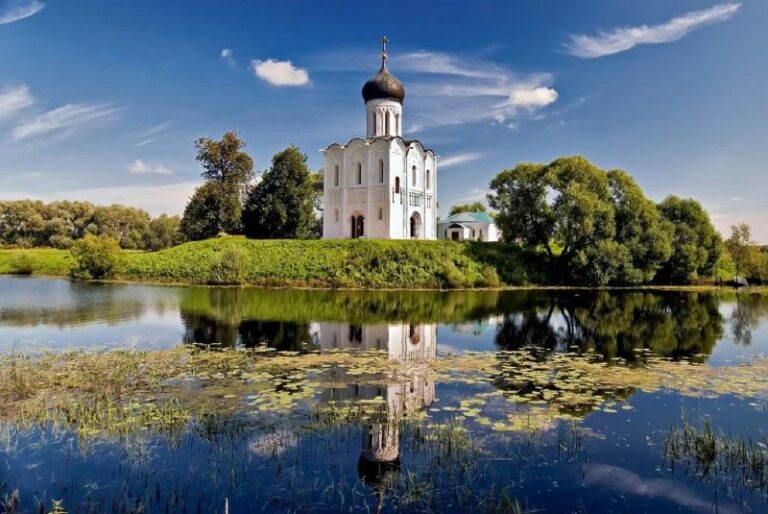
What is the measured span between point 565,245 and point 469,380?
30239 millimetres

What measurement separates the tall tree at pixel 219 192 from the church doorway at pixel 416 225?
14.9 meters

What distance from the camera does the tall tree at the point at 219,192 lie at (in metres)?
46.2

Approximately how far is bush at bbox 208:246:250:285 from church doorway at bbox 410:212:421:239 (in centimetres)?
1401

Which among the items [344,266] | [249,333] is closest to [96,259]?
[344,266]

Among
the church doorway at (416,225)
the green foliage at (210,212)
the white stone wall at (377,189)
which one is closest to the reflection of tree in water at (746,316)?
the church doorway at (416,225)

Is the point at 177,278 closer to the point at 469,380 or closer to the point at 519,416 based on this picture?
the point at 469,380

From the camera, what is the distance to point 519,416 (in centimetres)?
815

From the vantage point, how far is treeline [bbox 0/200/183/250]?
73.6m

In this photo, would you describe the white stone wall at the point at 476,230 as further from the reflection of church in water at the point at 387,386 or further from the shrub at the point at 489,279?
the reflection of church in water at the point at 387,386

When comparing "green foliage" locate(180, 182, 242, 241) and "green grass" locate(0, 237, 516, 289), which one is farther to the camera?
"green foliage" locate(180, 182, 242, 241)

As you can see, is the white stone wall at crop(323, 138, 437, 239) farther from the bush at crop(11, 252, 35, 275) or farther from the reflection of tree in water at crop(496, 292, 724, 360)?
the bush at crop(11, 252, 35, 275)

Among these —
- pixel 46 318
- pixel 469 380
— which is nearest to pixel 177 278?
pixel 46 318

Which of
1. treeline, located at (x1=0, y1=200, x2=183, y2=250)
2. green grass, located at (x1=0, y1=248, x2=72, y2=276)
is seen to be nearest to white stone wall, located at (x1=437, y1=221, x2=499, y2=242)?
green grass, located at (x1=0, y1=248, x2=72, y2=276)

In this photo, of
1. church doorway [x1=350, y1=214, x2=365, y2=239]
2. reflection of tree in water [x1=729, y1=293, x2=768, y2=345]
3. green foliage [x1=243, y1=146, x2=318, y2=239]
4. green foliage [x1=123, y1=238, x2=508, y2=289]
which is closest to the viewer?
reflection of tree in water [x1=729, y1=293, x2=768, y2=345]
